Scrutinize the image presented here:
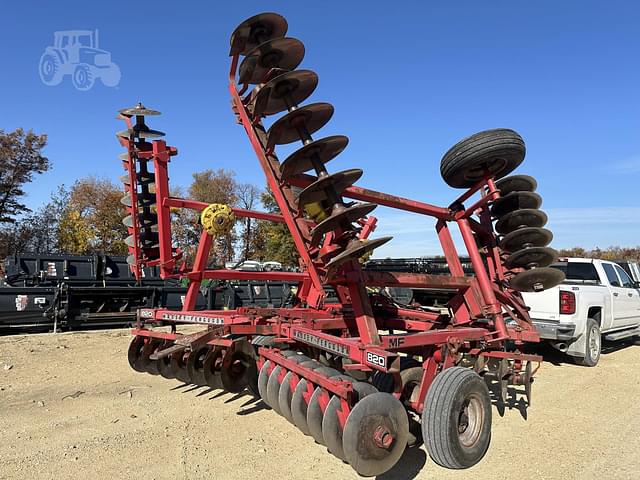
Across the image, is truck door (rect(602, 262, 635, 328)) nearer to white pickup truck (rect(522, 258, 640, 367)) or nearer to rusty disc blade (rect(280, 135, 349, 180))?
white pickup truck (rect(522, 258, 640, 367))

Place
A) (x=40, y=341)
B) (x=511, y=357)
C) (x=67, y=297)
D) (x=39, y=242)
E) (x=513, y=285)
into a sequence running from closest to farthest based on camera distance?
(x=511, y=357) < (x=513, y=285) < (x=40, y=341) < (x=67, y=297) < (x=39, y=242)

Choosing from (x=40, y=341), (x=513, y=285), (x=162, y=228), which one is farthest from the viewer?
(x=40, y=341)

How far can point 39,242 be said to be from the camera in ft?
118

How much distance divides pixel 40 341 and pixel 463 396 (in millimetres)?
8709

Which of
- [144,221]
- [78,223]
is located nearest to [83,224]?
[78,223]

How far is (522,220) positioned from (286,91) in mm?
3116

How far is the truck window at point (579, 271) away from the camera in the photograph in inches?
339

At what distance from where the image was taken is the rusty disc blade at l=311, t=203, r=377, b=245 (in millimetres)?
3184

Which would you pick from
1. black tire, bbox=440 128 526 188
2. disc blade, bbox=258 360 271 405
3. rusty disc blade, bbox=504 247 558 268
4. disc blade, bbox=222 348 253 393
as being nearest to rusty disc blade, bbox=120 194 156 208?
disc blade, bbox=222 348 253 393

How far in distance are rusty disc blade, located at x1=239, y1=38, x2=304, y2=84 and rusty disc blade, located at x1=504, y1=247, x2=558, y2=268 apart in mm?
3037

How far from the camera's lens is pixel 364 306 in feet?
12.0

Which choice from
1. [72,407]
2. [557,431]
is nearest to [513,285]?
[557,431]

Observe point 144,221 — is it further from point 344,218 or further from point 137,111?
point 344,218

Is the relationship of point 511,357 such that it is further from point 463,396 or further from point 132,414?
point 132,414
